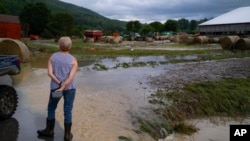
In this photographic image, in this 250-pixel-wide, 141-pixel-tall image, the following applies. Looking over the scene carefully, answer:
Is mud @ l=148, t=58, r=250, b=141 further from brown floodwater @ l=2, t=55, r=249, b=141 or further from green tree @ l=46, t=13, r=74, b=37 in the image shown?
green tree @ l=46, t=13, r=74, b=37

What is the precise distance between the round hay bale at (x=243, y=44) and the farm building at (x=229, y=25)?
140 ft

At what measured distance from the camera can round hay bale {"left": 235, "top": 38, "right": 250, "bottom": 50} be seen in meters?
37.3

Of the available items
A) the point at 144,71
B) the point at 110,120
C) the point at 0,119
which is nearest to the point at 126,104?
the point at 110,120

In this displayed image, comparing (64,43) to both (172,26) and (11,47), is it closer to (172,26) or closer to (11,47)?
(11,47)

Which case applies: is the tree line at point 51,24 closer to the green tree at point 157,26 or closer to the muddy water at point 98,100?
the green tree at point 157,26

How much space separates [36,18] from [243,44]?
52.3 metres

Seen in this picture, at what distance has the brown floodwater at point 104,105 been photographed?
8.34 metres

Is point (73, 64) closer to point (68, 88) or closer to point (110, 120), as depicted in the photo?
point (68, 88)

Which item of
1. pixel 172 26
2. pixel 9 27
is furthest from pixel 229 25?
pixel 9 27

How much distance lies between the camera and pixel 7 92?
28.6 ft

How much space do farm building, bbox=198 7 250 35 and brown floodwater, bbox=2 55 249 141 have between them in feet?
228

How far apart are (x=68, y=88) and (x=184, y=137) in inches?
126

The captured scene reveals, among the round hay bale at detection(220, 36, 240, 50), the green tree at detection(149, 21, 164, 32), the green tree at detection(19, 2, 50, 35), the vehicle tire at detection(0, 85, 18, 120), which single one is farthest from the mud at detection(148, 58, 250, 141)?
the green tree at detection(149, 21, 164, 32)

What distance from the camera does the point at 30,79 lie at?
1512cm
